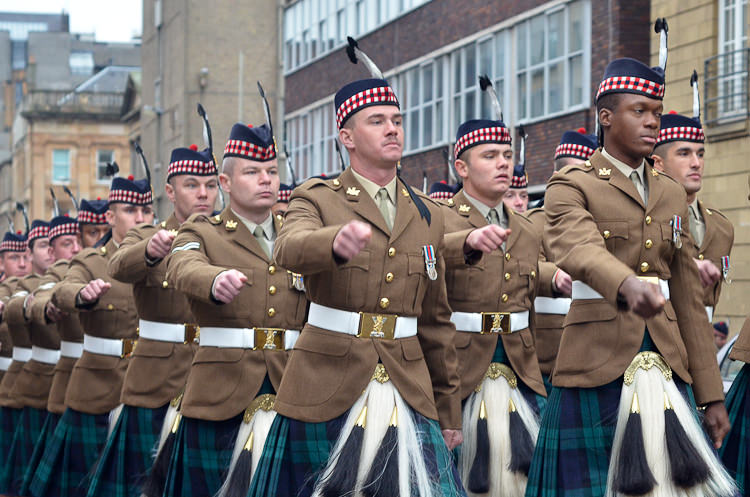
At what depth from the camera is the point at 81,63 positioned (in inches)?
4122

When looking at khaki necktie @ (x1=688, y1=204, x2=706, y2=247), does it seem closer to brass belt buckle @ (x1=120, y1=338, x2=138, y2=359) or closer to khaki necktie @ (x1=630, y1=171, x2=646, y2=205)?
khaki necktie @ (x1=630, y1=171, x2=646, y2=205)

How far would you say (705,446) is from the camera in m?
6.68

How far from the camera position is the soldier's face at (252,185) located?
29.2 ft

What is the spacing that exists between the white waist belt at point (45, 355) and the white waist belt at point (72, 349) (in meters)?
1.26

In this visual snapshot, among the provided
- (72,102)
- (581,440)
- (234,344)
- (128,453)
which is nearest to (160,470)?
(128,453)

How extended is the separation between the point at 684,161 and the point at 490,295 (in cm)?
160

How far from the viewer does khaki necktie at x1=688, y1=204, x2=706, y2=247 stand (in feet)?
33.0

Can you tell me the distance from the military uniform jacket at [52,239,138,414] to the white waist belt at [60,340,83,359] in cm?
118

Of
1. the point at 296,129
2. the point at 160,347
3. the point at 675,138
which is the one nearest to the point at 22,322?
the point at 160,347

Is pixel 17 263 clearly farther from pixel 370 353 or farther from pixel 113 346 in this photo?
pixel 370 353

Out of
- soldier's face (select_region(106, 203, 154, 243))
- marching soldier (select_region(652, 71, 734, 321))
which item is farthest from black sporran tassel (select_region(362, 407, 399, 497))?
soldier's face (select_region(106, 203, 154, 243))

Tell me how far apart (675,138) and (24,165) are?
82554mm

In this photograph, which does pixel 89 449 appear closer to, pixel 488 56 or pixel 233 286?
pixel 233 286

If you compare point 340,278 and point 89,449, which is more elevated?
point 340,278
